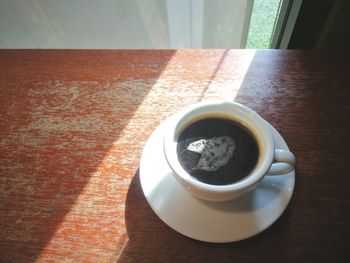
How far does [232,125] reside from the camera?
0.42 m

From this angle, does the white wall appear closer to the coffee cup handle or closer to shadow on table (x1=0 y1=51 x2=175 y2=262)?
shadow on table (x1=0 y1=51 x2=175 y2=262)

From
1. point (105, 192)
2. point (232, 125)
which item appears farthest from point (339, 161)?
point (105, 192)

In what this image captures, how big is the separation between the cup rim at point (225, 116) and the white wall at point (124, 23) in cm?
99

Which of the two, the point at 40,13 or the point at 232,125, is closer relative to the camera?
the point at 232,125

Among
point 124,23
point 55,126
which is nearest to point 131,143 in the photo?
point 55,126

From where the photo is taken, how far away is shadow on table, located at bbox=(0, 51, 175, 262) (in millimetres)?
434

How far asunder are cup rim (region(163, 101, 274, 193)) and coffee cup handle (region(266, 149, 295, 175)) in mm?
14

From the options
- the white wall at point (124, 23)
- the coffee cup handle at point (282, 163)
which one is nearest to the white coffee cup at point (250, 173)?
the coffee cup handle at point (282, 163)

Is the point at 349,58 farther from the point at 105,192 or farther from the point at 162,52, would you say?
the point at 105,192

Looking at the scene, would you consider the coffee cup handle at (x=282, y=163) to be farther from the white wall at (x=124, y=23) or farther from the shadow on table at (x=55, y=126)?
the white wall at (x=124, y=23)

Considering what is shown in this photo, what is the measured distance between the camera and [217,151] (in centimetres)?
40

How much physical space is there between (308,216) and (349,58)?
393 mm

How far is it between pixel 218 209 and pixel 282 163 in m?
0.11

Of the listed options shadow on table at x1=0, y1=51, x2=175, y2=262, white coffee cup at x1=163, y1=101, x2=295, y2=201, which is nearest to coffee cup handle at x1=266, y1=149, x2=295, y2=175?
white coffee cup at x1=163, y1=101, x2=295, y2=201
